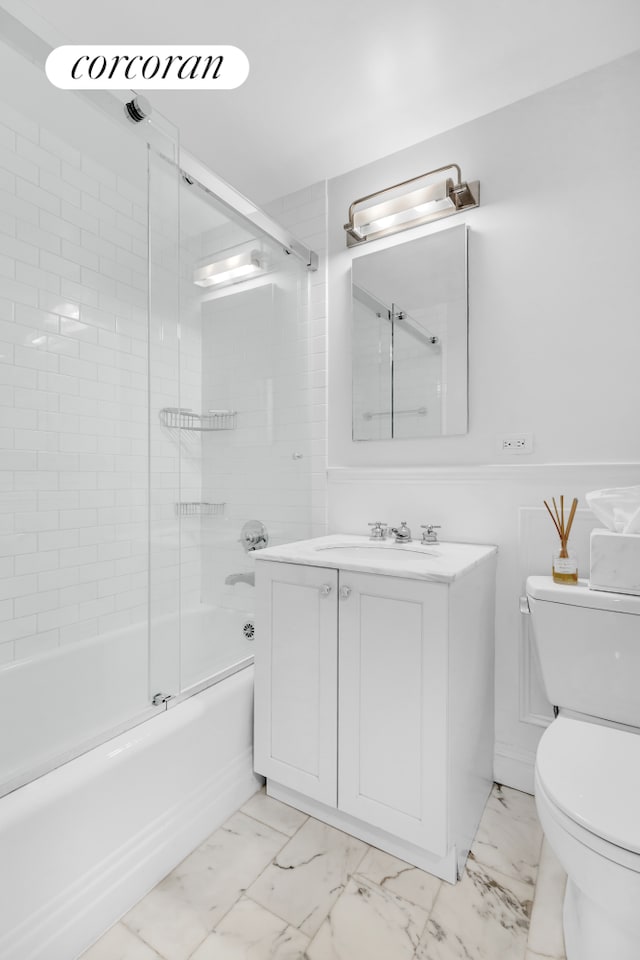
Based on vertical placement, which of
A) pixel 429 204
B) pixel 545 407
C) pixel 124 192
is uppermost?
pixel 429 204

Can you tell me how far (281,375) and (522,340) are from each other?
100cm

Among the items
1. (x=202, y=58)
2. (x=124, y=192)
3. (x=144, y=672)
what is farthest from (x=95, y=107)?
(x=144, y=672)

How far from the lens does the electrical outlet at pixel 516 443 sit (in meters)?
1.68

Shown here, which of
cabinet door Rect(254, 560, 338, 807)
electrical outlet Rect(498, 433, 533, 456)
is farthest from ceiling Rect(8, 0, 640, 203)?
cabinet door Rect(254, 560, 338, 807)

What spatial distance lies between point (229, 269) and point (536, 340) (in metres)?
1.22

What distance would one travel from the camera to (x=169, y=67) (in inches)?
62.0

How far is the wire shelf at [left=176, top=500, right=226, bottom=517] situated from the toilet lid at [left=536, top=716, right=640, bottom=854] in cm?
125

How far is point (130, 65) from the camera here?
1.53 metres

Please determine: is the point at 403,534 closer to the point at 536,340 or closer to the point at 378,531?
the point at 378,531

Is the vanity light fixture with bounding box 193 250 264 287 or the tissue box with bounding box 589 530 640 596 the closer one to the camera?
the tissue box with bounding box 589 530 640 596

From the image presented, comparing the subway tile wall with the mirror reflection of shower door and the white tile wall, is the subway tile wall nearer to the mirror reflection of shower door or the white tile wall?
the white tile wall

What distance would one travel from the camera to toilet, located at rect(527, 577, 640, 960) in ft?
2.80

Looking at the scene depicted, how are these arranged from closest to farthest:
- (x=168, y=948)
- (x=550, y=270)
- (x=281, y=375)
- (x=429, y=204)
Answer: (x=168, y=948)
(x=550, y=270)
(x=429, y=204)
(x=281, y=375)

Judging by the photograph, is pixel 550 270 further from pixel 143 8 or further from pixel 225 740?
pixel 225 740
